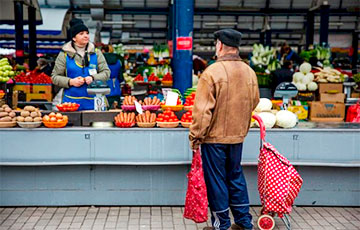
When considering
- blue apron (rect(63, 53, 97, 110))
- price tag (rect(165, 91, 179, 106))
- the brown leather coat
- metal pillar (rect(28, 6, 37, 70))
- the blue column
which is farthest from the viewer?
metal pillar (rect(28, 6, 37, 70))

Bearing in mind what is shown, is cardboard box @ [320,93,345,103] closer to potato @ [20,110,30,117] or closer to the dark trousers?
the dark trousers

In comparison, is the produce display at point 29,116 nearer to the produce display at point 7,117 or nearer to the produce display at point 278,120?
the produce display at point 7,117

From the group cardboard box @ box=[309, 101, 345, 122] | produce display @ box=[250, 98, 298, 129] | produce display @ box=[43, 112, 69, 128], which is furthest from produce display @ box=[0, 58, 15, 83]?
cardboard box @ box=[309, 101, 345, 122]

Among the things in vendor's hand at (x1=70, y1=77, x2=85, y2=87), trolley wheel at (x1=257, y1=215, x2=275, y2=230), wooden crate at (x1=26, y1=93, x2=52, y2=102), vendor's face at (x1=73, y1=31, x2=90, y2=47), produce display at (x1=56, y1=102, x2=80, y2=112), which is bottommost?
trolley wheel at (x1=257, y1=215, x2=275, y2=230)

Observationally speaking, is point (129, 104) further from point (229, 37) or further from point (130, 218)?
point (229, 37)

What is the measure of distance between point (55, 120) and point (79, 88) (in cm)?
79

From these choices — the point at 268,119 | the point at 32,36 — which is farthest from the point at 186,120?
the point at 32,36

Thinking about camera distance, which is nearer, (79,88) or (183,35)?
(79,88)

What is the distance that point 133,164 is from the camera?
17.8 feet

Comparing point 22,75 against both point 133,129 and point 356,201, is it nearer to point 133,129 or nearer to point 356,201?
point 133,129

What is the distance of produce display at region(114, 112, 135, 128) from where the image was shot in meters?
5.50

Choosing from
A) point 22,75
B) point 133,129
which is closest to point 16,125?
point 133,129

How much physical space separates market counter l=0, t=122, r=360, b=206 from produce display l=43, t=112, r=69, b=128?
0.07 m

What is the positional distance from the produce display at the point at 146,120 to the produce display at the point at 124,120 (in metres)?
0.07
